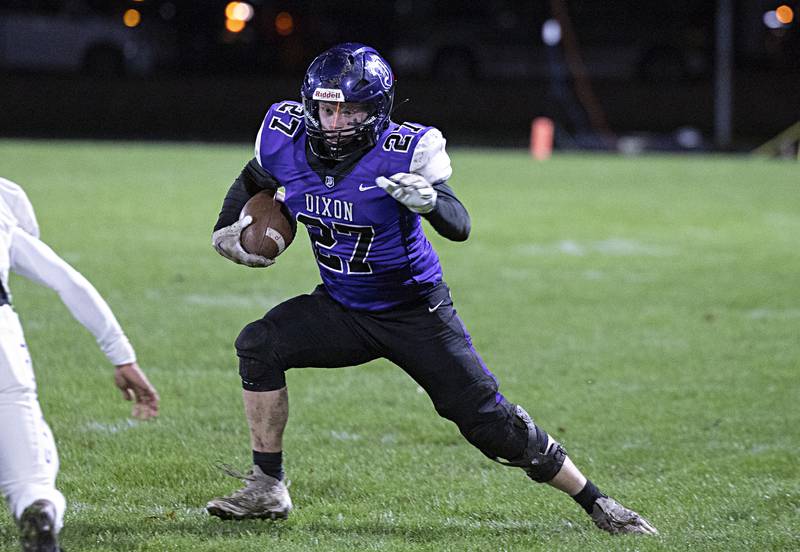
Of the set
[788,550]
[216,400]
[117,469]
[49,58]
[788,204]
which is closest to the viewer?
[788,550]

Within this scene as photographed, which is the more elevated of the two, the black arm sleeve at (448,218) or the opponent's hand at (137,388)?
the black arm sleeve at (448,218)

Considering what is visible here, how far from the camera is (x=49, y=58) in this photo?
23406 mm

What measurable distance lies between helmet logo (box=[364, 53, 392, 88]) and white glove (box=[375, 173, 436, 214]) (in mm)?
514

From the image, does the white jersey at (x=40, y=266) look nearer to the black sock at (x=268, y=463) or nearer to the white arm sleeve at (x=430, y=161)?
the black sock at (x=268, y=463)

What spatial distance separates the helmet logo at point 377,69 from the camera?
404 centimetres

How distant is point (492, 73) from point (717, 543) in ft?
68.8

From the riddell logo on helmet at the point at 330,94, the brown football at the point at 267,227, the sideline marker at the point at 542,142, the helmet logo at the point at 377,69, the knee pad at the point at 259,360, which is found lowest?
the sideline marker at the point at 542,142

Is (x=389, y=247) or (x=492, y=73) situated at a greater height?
(x=389, y=247)

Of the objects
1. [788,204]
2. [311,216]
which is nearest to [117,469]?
[311,216]

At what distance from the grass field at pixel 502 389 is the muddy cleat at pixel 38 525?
2.88 ft

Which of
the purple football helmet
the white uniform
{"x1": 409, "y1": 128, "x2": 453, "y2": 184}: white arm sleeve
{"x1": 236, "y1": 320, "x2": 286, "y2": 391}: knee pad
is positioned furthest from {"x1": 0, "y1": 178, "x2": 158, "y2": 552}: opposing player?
{"x1": 409, "y1": 128, "x2": 453, "y2": 184}: white arm sleeve

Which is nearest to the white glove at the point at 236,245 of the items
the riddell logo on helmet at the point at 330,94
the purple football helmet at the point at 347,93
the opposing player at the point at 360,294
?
the opposing player at the point at 360,294

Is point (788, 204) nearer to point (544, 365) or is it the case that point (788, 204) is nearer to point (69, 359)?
point (544, 365)

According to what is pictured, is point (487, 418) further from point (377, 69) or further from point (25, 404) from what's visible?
point (25, 404)
